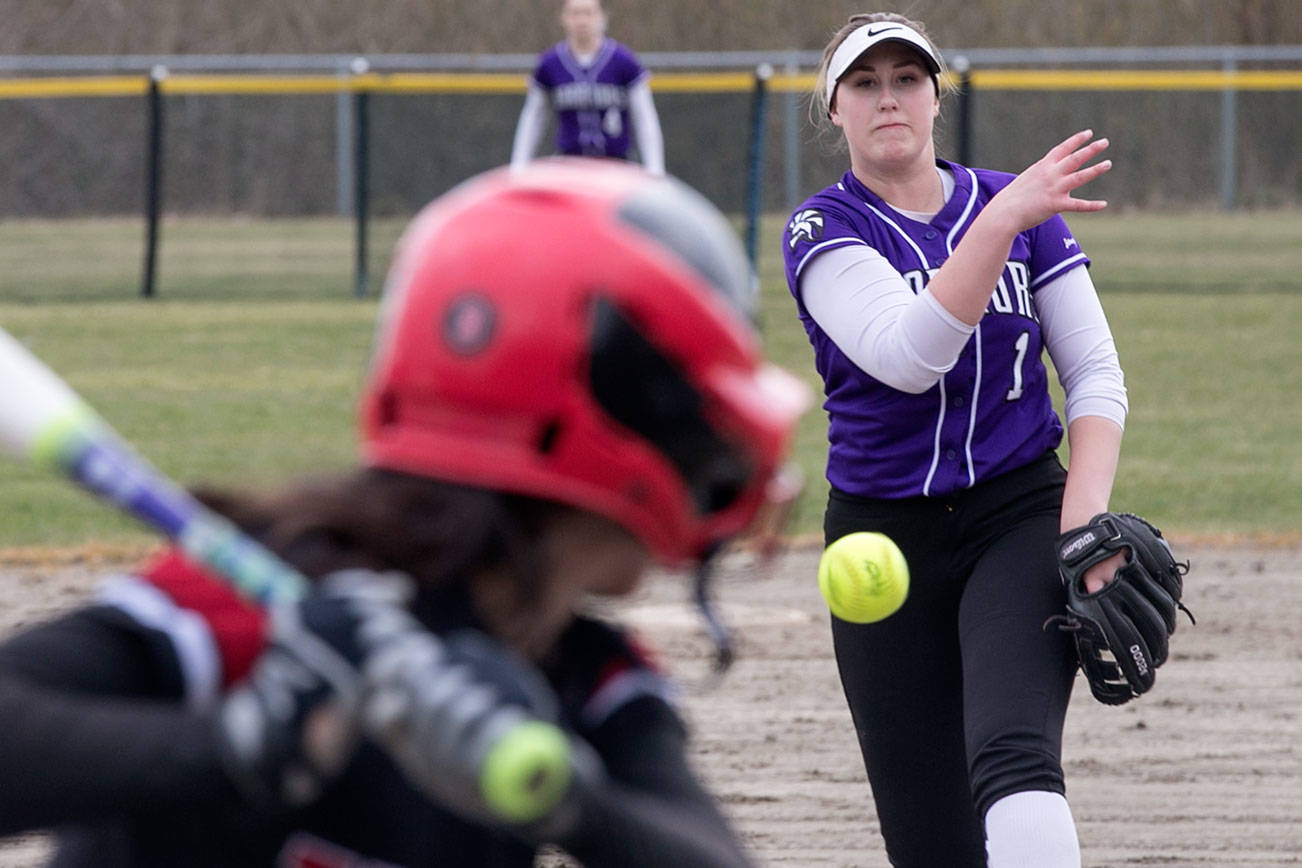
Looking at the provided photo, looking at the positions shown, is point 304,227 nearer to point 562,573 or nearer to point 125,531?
point 125,531

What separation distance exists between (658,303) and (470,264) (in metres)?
0.15

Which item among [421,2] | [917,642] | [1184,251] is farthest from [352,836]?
[421,2]

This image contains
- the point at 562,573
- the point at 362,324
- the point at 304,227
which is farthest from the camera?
the point at 304,227

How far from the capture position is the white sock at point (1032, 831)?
10.7 feet

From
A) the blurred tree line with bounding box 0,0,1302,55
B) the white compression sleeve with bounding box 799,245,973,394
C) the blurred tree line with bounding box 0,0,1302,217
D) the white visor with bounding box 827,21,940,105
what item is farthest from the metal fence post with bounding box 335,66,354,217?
the white compression sleeve with bounding box 799,245,973,394

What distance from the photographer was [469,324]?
4.76ft

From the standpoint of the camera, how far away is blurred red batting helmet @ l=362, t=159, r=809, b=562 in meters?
1.45

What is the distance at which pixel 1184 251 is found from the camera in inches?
758

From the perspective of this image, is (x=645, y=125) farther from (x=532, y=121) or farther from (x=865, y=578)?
(x=865, y=578)

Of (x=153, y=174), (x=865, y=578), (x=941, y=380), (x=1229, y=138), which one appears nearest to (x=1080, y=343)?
(x=941, y=380)

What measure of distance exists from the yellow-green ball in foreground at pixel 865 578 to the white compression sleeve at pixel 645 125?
1086 centimetres

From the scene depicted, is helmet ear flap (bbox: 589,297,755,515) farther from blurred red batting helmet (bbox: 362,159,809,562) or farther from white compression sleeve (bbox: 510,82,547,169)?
white compression sleeve (bbox: 510,82,547,169)

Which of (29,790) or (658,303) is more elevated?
(658,303)

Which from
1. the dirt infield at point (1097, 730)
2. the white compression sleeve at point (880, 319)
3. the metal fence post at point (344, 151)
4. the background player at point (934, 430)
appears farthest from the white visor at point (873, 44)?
the metal fence post at point (344, 151)
